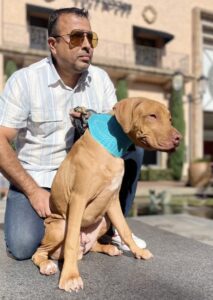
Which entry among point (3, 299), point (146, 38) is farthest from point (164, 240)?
point (146, 38)

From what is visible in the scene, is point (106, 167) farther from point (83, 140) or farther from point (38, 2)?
point (38, 2)

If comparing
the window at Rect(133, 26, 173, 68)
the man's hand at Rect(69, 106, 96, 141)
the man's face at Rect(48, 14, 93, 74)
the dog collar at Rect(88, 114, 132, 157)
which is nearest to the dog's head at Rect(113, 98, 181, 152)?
the dog collar at Rect(88, 114, 132, 157)

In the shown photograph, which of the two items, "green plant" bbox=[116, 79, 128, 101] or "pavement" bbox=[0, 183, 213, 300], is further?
"green plant" bbox=[116, 79, 128, 101]

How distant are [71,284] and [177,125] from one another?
1743 cm

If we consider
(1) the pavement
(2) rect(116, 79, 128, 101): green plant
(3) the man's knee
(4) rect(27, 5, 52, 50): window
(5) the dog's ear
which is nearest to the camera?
(1) the pavement

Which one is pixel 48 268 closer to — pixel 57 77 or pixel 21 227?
pixel 21 227

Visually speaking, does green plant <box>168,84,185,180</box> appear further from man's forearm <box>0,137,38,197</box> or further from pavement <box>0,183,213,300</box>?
man's forearm <box>0,137,38,197</box>

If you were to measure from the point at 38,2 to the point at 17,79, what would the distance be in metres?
15.0

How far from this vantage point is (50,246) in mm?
2451

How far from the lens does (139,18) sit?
749 inches

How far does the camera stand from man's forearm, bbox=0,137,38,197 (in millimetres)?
2535

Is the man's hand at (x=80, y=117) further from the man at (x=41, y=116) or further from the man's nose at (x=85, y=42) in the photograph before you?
the man's nose at (x=85, y=42)

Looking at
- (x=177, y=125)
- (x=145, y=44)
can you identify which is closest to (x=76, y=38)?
(x=177, y=125)

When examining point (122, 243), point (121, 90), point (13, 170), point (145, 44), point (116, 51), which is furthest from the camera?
point (145, 44)
